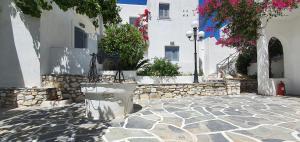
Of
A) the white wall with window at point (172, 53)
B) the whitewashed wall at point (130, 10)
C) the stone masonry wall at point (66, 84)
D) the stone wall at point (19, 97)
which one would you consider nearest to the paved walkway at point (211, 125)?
the stone masonry wall at point (66, 84)

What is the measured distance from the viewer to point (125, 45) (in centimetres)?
1434

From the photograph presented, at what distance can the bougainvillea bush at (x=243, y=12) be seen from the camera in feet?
36.5

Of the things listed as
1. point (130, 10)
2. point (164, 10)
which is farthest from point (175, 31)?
point (130, 10)

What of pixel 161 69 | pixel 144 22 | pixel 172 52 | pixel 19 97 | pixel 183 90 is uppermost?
pixel 144 22

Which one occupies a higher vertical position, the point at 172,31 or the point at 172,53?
the point at 172,31

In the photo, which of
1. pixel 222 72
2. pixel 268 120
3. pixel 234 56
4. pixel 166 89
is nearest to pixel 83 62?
pixel 166 89

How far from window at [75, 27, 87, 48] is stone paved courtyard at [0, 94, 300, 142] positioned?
766cm

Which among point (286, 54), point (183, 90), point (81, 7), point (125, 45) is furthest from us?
point (125, 45)

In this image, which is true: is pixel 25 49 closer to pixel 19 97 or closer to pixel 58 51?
pixel 58 51

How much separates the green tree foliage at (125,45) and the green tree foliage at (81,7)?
2552mm

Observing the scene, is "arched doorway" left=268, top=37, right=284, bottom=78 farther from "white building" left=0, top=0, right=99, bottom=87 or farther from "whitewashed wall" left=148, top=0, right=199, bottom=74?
"white building" left=0, top=0, right=99, bottom=87

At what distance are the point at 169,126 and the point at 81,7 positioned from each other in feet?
22.0

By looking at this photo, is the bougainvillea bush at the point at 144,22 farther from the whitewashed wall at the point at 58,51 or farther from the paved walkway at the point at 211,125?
the paved walkway at the point at 211,125

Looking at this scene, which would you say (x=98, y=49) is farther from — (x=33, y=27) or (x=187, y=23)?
(x=187, y=23)
